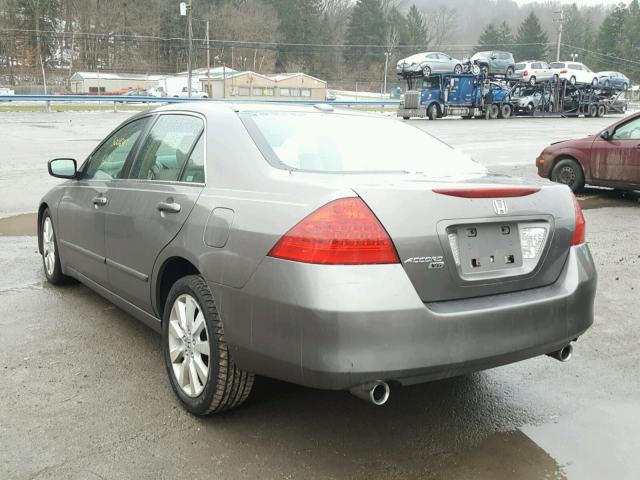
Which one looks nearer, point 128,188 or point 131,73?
point 128,188

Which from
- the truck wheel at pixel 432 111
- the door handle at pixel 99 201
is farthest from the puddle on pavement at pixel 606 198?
the truck wheel at pixel 432 111

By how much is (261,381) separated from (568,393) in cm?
172

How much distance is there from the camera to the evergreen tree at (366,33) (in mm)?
103750

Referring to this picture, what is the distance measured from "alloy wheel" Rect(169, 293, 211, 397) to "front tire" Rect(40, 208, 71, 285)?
2308 mm

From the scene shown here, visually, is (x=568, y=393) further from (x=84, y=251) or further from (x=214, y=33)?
(x=214, y=33)

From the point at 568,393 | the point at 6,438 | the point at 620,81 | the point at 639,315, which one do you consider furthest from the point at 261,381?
the point at 620,81

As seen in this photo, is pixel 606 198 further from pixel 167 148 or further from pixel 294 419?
pixel 294 419

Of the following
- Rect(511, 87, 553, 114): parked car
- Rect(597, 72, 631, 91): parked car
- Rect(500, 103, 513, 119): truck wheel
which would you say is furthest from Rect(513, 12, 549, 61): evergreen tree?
Rect(500, 103, 513, 119): truck wheel

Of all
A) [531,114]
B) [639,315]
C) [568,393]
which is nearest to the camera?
[568,393]

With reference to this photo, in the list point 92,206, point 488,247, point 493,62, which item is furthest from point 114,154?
point 493,62

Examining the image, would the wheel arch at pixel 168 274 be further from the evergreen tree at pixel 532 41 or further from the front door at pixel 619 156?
the evergreen tree at pixel 532 41

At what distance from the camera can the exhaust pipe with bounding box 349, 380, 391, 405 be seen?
8.36 ft

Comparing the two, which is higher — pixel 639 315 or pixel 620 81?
pixel 620 81

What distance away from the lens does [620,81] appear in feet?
153
